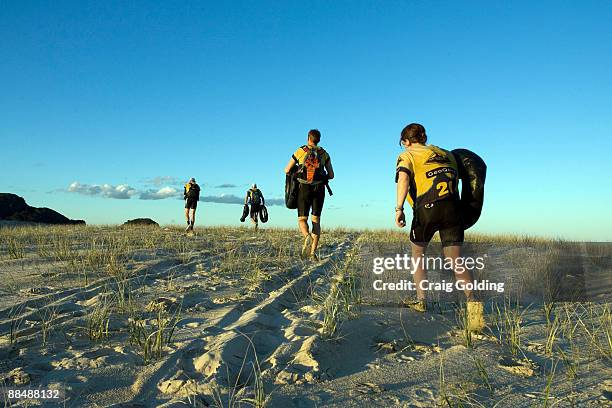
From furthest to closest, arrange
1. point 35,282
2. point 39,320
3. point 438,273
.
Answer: point 438,273 → point 35,282 → point 39,320

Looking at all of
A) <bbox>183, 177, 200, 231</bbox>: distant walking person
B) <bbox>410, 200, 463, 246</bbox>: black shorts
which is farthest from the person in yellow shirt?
<bbox>183, 177, 200, 231</bbox>: distant walking person

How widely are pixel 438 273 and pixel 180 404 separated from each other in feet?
18.4

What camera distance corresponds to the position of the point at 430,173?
396cm

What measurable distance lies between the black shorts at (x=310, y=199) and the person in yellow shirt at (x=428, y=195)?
144 inches

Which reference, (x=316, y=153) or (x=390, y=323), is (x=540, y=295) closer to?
(x=390, y=323)

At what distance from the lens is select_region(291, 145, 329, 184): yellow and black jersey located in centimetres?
764

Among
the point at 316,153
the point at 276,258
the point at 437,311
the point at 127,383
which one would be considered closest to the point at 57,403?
the point at 127,383

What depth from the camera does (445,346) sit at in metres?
3.16

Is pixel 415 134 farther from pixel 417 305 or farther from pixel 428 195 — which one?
pixel 417 305

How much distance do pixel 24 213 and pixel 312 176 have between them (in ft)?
105

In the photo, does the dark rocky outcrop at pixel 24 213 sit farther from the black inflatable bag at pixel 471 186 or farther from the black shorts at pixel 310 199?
the black inflatable bag at pixel 471 186

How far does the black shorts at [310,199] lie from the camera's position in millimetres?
7766

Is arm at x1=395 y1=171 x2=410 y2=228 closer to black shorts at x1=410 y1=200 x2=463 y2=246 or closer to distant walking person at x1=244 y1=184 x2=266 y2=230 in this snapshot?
black shorts at x1=410 y1=200 x2=463 y2=246

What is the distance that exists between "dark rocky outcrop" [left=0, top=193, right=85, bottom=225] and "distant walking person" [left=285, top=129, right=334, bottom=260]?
2914 centimetres
